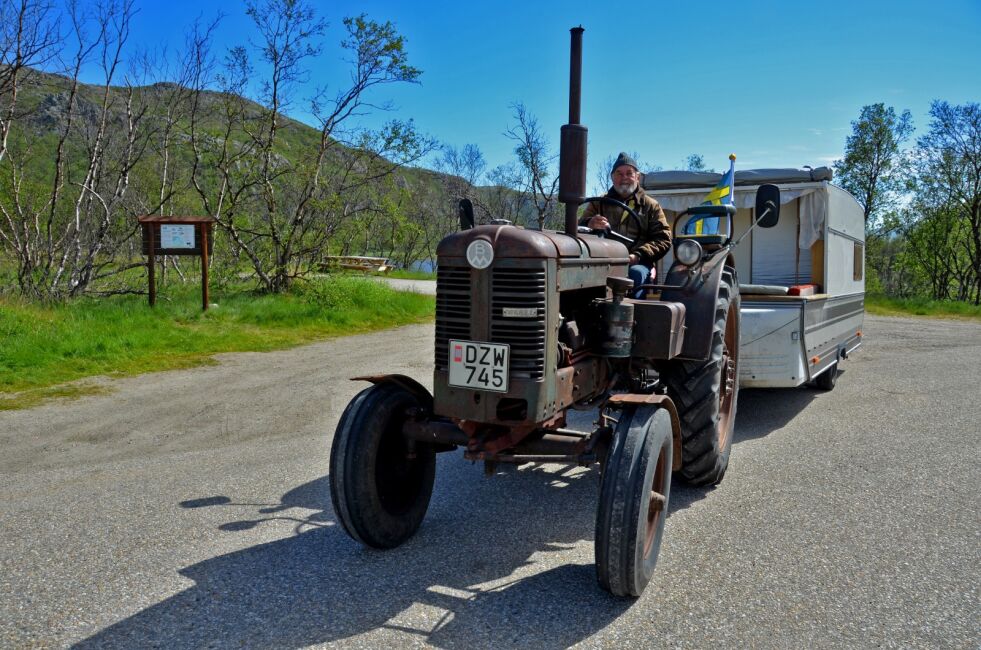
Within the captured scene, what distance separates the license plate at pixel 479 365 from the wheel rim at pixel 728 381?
2468 mm

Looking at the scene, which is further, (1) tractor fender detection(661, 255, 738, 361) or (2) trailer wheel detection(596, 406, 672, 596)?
(1) tractor fender detection(661, 255, 738, 361)

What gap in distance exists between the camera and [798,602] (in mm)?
3229

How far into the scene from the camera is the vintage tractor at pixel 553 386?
319 cm

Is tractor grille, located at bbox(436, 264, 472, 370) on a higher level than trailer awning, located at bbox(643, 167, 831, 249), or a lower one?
lower

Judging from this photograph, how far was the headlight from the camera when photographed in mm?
4434

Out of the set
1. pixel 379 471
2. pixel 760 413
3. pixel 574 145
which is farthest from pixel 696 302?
pixel 760 413

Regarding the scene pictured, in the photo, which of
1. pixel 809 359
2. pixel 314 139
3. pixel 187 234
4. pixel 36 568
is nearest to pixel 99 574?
pixel 36 568

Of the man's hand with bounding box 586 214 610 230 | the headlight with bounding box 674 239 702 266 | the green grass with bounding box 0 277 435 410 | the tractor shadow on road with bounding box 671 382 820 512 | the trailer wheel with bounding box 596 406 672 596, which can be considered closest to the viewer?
the trailer wheel with bounding box 596 406 672 596

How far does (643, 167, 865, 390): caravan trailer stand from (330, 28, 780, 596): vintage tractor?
2164 millimetres

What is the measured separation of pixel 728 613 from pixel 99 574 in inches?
116

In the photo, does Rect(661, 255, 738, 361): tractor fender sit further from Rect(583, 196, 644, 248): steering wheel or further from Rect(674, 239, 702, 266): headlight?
Rect(583, 196, 644, 248): steering wheel

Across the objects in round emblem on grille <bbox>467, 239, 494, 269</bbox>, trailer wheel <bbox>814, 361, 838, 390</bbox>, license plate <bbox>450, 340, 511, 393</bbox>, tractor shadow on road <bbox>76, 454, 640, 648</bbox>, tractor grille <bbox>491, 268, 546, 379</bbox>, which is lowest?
tractor shadow on road <bbox>76, 454, 640, 648</bbox>

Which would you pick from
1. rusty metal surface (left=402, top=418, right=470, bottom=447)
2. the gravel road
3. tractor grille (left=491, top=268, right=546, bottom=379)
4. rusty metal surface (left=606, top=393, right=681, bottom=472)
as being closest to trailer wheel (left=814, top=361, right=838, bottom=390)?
the gravel road

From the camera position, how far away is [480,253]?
10.6 ft
